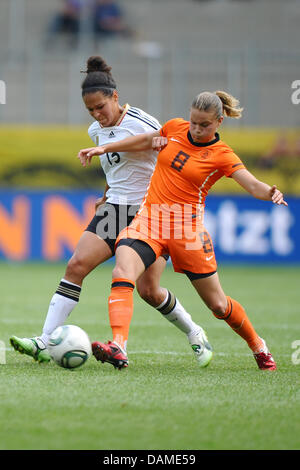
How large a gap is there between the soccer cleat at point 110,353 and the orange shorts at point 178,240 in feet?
2.49

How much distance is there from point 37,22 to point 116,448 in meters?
19.2

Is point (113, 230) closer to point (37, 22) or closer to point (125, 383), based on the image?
point (125, 383)

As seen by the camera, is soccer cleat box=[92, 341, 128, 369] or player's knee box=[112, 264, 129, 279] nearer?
soccer cleat box=[92, 341, 128, 369]

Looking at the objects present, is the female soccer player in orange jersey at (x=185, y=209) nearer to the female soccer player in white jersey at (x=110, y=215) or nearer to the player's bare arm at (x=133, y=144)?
the player's bare arm at (x=133, y=144)

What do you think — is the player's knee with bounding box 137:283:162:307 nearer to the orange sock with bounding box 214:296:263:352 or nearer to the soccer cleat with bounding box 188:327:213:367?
the soccer cleat with bounding box 188:327:213:367

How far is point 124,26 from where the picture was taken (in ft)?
68.3

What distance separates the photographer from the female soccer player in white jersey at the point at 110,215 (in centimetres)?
598

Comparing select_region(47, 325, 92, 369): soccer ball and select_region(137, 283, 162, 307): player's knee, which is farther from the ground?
select_region(137, 283, 162, 307): player's knee

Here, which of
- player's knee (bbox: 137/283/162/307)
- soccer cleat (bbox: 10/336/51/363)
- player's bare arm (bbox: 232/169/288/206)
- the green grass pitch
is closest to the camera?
the green grass pitch

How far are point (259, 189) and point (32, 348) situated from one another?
203 cm

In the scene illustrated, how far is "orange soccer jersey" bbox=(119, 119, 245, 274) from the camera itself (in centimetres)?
567

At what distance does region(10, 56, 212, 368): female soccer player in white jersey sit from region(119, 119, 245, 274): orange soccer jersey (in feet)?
1.11

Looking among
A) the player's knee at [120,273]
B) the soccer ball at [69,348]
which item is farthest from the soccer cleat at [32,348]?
the player's knee at [120,273]

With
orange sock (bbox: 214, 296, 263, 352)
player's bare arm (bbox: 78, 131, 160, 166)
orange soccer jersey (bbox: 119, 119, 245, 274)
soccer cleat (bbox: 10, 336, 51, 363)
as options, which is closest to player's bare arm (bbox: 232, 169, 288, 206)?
orange soccer jersey (bbox: 119, 119, 245, 274)
